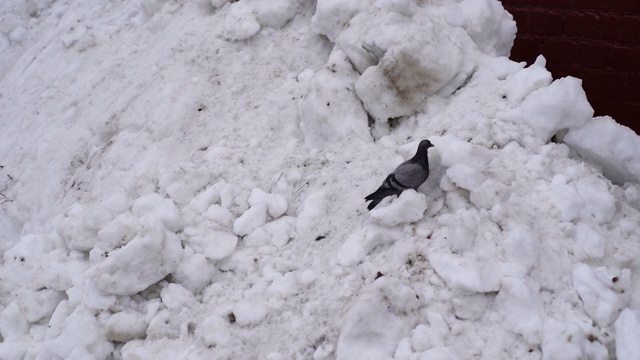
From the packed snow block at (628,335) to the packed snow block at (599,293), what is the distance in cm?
4

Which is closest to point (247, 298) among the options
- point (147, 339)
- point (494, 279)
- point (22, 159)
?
point (147, 339)

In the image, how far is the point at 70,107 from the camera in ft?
12.0

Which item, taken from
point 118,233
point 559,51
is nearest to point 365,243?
point 118,233

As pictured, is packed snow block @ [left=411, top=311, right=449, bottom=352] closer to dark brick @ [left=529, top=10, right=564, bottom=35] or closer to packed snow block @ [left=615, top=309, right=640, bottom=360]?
packed snow block @ [left=615, top=309, right=640, bottom=360]

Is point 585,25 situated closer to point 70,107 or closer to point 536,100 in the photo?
point 536,100

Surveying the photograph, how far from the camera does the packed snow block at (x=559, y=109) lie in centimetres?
231

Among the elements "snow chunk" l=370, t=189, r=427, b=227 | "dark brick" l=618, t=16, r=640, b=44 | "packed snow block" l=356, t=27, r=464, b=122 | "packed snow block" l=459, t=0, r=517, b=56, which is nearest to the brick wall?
"dark brick" l=618, t=16, r=640, b=44

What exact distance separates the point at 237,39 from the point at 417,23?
3.37 feet

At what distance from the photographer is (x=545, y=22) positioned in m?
3.47

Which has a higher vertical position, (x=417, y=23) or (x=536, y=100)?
(x=417, y=23)

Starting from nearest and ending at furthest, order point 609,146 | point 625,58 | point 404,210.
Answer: point 404,210 → point 609,146 → point 625,58

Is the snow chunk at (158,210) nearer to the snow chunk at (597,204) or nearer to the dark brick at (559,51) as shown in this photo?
the snow chunk at (597,204)

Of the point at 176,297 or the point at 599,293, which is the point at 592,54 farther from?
the point at 176,297

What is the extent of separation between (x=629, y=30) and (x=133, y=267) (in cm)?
261
